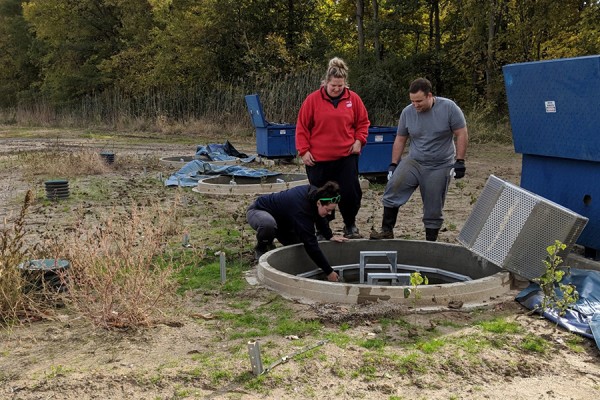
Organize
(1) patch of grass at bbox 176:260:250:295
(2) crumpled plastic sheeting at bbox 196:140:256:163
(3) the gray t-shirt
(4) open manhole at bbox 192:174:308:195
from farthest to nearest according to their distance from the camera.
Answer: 1. (2) crumpled plastic sheeting at bbox 196:140:256:163
2. (4) open manhole at bbox 192:174:308:195
3. (3) the gray t-shirt
4. (1) patch of grass at bbox 176:260:250:295

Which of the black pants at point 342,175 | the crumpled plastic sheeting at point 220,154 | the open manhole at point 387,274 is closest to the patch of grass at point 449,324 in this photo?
the open manhole at point 387,274

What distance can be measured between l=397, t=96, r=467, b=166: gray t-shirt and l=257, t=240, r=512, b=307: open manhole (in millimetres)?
859

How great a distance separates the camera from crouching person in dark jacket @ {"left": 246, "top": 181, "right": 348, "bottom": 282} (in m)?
5.25

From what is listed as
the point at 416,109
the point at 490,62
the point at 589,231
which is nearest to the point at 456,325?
the point at 589,231

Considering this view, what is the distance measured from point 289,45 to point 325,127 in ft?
84.1

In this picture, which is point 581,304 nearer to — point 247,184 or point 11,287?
point 11,287

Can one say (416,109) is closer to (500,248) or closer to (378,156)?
(500,248)

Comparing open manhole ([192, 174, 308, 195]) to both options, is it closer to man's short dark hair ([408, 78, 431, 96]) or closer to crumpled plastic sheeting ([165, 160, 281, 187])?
crumpled plastic sheeting ([165, 160, 281, 187])

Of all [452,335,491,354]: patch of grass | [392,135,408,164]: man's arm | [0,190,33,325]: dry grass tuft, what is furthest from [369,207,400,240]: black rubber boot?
[0,190,33,325]: dry grass tuft

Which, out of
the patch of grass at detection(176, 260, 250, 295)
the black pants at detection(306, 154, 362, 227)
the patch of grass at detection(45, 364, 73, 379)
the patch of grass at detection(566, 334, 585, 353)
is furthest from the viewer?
the black pants at detection(306, 154, 362, 227)

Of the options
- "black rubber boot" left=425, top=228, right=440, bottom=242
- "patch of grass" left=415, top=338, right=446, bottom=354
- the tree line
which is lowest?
"patch of grass" left=415, top=338, right=446, bottom=354

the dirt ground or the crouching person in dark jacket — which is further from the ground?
the crouching person in dark jacket

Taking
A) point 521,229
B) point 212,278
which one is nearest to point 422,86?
point 521,229

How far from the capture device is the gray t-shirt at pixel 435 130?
5836 mm
